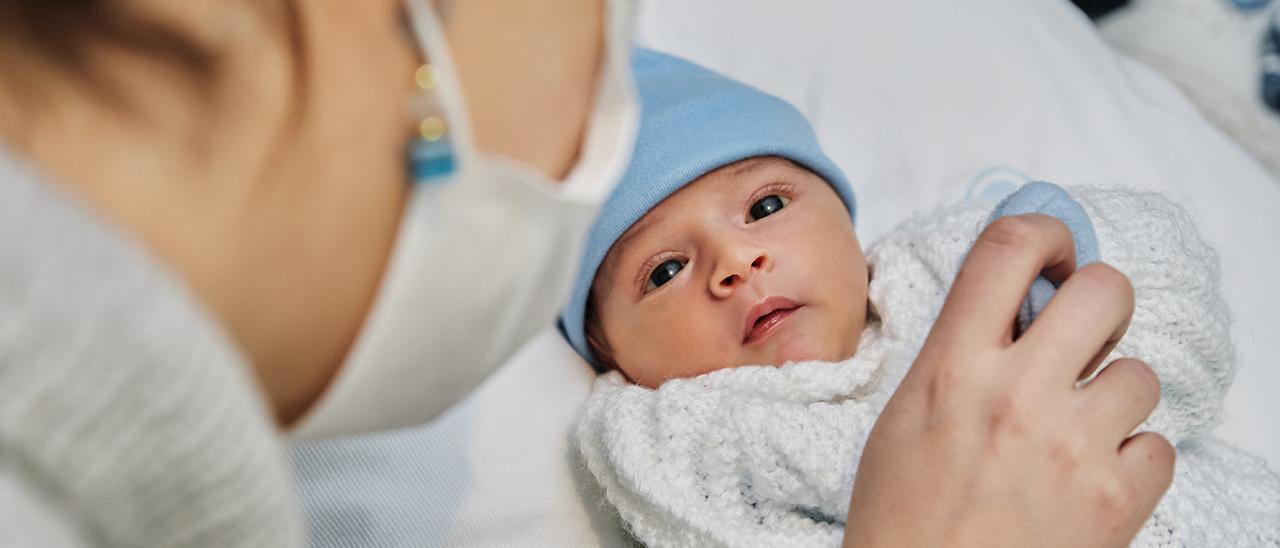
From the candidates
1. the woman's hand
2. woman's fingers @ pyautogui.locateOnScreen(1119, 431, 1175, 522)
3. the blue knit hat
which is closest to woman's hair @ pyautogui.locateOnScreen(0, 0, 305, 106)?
the woman's hand

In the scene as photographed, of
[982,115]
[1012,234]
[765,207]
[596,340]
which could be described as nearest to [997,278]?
[1012,234]

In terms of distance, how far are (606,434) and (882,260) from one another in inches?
15.7

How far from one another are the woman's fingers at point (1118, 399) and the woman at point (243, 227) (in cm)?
42

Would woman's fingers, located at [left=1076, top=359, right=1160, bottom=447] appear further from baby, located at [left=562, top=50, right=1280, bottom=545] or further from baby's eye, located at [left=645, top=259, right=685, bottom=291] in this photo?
baby's eye, located at [left=645, top=259, right=685, bottom=291]

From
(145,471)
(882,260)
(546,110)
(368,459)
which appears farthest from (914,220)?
(145,471)

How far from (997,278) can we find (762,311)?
344 mm

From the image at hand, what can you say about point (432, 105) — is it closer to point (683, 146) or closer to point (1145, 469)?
point (1145, 469)

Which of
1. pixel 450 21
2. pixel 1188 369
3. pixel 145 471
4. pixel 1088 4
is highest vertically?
pixel 450 21

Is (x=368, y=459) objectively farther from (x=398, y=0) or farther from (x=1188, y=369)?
(x=1188, y=369)

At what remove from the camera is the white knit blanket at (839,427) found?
2.95 ft

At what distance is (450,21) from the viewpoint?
0.44m

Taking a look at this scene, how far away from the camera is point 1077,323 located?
71 cm

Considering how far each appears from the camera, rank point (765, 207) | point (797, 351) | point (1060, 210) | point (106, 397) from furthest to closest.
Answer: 1. point (765, 207)
2. point (797, 351)
3. point (1060, 210)
4. point (106, 397)

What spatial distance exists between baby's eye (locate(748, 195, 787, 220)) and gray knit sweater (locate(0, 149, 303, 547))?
781mm
